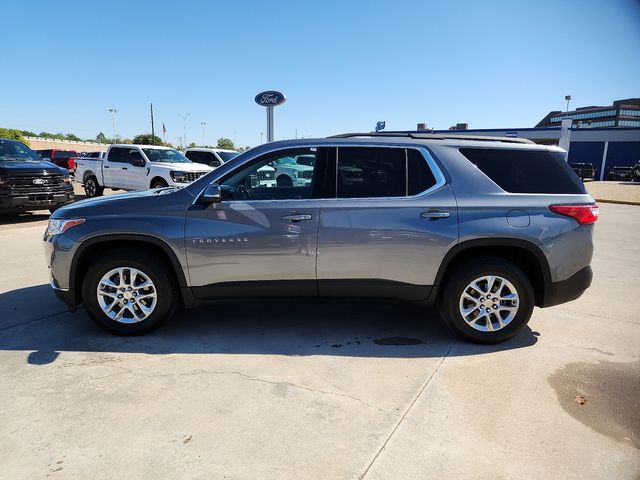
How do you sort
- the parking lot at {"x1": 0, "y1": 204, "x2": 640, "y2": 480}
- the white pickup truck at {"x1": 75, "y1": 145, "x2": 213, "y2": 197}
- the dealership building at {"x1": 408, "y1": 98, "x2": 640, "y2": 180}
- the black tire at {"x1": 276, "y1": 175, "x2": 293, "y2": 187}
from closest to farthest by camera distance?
the parking lot at {"x1": 0, "y1": 204, "x2": 640, "y2": 480}, the black tire at {"x1": 276, "y1": 175, "x2": 293, "y2": 187}, the white pickup truck at {"x1": 75, "y1": 145, "x2": 213, "y2": 197}, the dealership building at {"x1": 408, "y1": 98, "x2": 640, "y2": 180}

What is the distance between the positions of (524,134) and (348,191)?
42768 millimetres

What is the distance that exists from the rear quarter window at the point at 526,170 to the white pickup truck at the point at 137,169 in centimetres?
1091

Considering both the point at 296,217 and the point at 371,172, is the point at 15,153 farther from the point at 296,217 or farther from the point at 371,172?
the point at 371,172

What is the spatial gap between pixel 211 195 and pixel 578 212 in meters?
3.09

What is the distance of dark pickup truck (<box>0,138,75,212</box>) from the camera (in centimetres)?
951

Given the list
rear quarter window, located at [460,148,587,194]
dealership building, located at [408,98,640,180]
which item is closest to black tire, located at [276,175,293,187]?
rear quarter window, located at [460,148,587,194]

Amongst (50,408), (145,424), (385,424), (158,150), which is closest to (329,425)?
(385,424)

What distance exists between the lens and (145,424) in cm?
269

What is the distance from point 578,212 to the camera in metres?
3.72

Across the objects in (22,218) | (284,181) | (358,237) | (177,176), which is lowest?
(22,218)

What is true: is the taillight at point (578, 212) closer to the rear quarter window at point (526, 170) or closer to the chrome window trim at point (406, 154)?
the rear quarter window at point (526, 170)

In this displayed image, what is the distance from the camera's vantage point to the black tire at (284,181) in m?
4.25

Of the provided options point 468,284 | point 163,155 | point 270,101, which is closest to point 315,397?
point 468,284

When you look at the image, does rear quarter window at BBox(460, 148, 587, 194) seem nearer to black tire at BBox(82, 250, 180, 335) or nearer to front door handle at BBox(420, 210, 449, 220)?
front door handle at BBox(420, 210, 449, 220)
